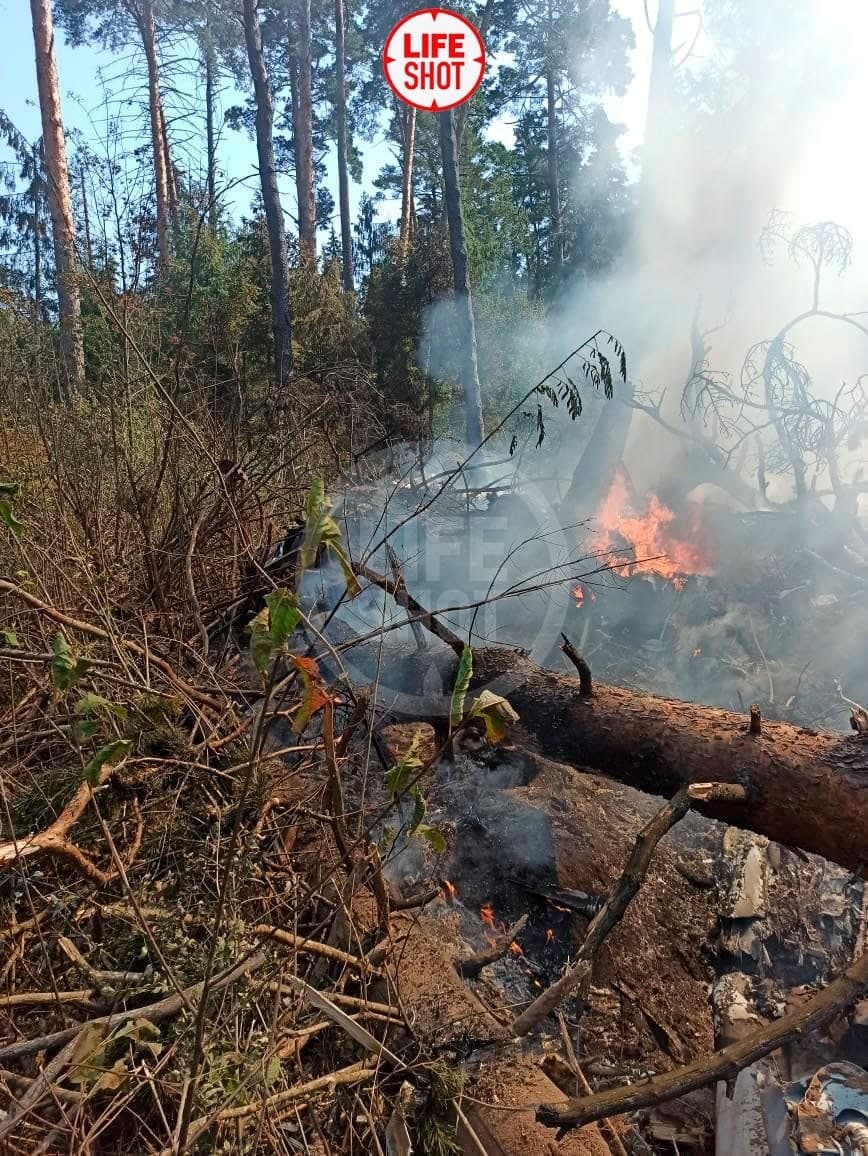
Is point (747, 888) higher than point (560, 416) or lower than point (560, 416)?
lower

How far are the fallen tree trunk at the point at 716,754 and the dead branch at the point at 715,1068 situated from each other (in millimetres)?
550

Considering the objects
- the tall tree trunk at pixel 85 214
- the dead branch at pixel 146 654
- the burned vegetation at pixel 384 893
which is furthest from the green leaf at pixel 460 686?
the tall tree trunk at pixel 85 214

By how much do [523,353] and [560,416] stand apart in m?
4.22

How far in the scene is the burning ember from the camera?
21.8ft

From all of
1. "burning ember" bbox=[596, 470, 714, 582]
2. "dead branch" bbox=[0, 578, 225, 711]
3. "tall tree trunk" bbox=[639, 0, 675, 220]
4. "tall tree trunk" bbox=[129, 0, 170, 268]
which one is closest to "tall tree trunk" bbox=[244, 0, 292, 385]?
"tall tree trunk" bbox=[129, 0, 170, 268]

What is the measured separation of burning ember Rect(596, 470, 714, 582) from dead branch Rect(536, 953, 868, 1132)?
4642 millimetres

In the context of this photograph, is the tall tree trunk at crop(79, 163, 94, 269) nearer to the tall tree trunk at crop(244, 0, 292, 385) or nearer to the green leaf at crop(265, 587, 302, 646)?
the green leaf at crop(265, 587, 302, 646)

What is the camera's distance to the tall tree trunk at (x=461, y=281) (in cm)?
937

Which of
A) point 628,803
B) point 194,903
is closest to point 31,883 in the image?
point 194,903

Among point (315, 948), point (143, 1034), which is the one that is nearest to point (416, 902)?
point (315, 948)

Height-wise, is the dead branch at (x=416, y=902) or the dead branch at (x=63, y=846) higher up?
the dead branch at (x=63, y=846)

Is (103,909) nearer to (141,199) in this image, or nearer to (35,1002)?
(35,1002)

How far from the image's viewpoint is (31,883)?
1.86 meters

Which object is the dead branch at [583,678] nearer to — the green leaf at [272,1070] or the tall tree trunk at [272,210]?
the green leaf at [272,1070]
